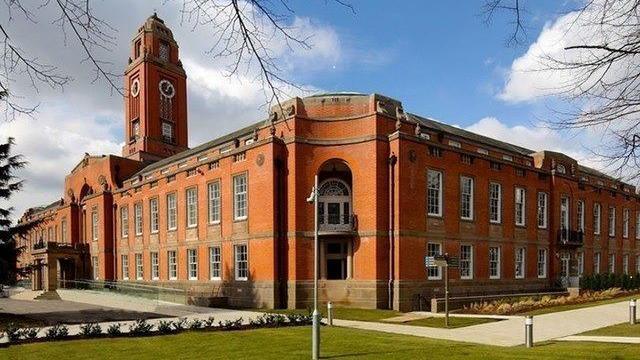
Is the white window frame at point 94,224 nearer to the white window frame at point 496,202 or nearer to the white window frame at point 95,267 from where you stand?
the white window frame at point 95,267

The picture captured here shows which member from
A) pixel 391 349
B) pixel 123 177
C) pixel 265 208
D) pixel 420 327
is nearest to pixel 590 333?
pixel 420 327

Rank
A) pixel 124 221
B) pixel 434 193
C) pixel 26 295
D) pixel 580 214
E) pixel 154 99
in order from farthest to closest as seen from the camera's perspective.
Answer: pixel 154 99 < pixel 124 221 < pixel 26 295 < pixel 580 214 < pixel 434 193

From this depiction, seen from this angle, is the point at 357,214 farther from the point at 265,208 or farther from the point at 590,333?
the point at 590,333

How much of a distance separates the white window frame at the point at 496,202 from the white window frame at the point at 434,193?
544 centimetres

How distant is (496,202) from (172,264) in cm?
2292

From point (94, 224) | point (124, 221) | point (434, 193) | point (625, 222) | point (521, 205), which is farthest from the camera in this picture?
point (94, 224)

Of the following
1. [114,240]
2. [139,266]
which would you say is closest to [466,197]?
[139,266]

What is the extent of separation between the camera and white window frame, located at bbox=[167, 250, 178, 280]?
3800 centimetres

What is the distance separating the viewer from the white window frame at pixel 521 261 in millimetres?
36078

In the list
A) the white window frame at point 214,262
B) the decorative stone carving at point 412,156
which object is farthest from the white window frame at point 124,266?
the decorative stone carving at point 412,156

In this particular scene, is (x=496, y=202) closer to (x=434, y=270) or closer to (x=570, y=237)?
(x=434, y=270)

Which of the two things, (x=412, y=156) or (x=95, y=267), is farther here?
(x=95, y=267)

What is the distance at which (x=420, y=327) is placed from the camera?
20.5 m

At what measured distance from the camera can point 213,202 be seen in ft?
113
